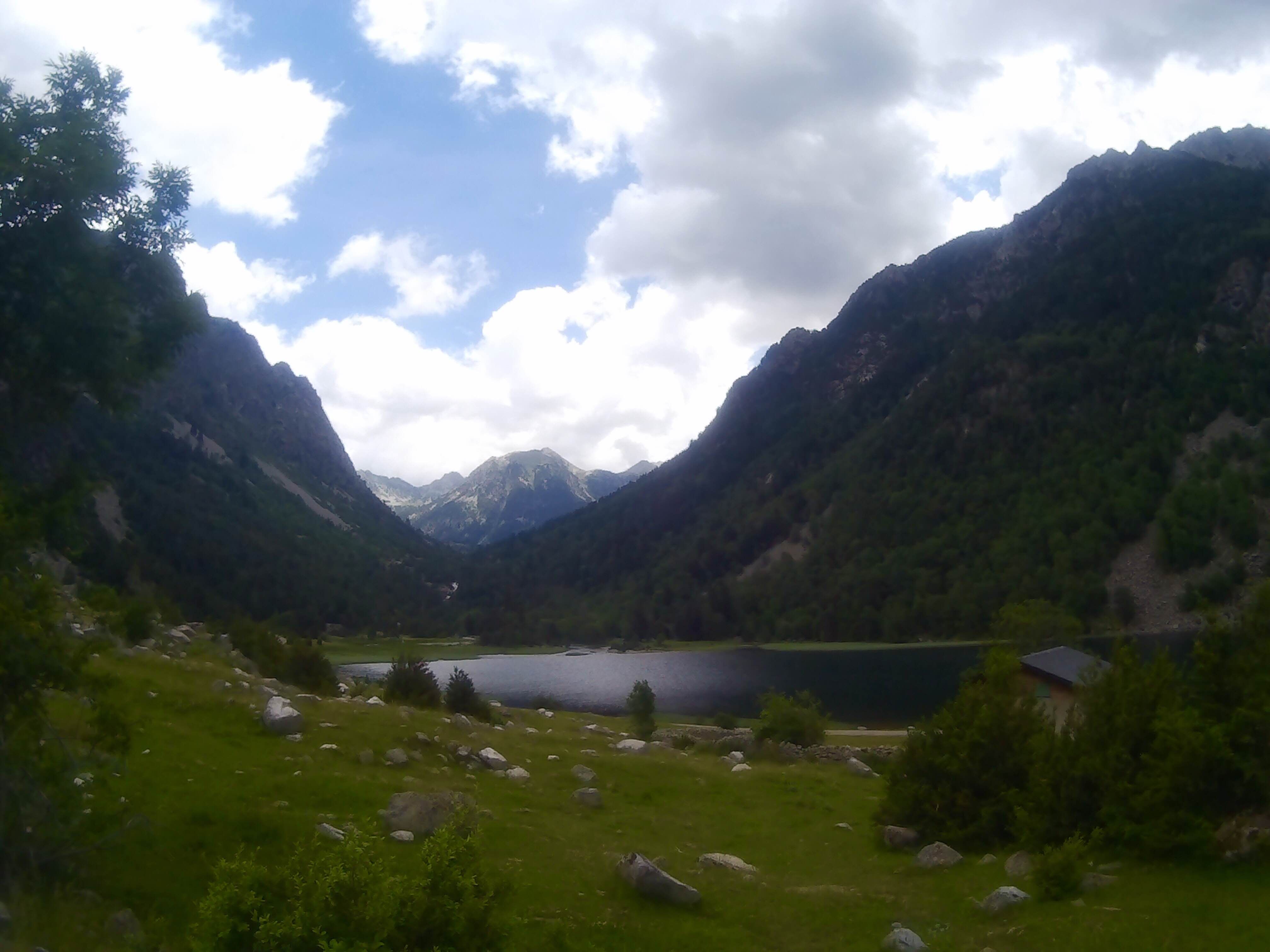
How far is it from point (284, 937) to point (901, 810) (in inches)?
636

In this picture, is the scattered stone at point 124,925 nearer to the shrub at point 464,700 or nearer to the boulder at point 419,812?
the boulder at point 419,812

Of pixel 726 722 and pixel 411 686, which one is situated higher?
pixel 411 686

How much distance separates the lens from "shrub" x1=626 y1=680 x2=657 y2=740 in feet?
141

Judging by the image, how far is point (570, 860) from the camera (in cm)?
1402

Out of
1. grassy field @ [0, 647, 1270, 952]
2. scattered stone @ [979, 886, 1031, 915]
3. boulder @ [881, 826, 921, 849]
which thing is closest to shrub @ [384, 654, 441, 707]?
grassy field @ [0, 647, 1270, 952]

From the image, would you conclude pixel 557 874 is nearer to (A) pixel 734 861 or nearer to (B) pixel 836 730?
(A) pixel 734 861

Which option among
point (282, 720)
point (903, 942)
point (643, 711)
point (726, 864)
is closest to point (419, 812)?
point (726, 864)

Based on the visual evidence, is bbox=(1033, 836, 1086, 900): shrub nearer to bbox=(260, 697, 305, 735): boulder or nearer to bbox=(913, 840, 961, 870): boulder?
bbox=(913, 840, 961, 870): boulder

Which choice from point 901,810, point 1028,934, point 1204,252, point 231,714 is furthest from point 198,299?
point 1204,252

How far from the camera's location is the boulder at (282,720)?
1802 cm

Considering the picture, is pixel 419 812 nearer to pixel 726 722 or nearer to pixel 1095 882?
pixel 1095 882

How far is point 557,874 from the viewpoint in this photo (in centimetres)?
1317

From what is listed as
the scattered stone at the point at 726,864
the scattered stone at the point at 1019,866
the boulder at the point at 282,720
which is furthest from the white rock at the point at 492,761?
the scattered stone at the point at 1019,866

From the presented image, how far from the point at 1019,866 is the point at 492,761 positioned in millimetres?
11726
